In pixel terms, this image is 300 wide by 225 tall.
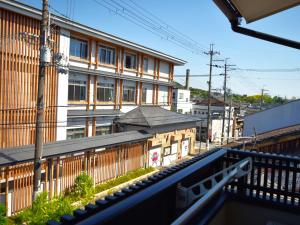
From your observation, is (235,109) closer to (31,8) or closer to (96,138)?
(96,138)

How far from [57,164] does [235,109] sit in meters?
43.2

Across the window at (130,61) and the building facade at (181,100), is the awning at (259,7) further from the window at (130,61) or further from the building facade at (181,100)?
the building facade at (181,100)

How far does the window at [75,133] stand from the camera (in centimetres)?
1970

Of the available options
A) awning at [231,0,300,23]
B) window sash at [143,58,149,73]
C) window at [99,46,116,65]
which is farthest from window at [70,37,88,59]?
awning at [231,0,300,23]

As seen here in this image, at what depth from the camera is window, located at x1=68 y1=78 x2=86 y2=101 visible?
19481mm

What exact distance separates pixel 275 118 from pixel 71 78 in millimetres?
13816

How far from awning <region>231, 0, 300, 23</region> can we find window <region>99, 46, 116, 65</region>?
2003 centimetres

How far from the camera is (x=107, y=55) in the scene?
74.3 ft

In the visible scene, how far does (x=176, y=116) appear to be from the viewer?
95.5ft

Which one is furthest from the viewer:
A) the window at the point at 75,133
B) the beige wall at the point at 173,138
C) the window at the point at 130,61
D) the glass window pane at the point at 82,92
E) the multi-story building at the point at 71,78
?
the window at the point at 130,61

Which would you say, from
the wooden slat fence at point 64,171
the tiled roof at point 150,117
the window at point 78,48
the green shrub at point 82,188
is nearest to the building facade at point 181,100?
the tiled roof at point 150,117

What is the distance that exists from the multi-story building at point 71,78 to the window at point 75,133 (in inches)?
2.7

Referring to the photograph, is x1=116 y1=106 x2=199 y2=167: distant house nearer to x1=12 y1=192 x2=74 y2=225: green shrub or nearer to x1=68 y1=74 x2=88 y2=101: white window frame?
x1=68 y1=74 x2=88 y2=101: white window frame

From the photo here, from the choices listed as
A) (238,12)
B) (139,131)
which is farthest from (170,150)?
(238,12)
